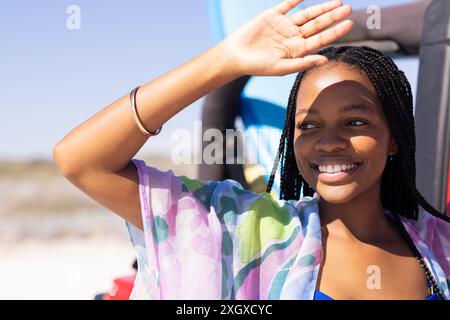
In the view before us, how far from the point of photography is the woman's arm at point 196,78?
113 cm

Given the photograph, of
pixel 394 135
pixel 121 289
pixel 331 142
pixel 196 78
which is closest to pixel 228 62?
pixel 196 78

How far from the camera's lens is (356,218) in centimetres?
143

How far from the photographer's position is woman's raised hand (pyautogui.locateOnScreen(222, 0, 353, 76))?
1.13 metres

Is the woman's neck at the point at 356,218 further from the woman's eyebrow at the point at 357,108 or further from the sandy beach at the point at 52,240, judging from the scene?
the sandy beach at the point at 52,240

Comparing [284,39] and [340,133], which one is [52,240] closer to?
[340,133]

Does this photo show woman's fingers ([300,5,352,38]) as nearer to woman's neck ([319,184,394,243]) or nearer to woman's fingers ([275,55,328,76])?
woman's fingers ([275,55,328,76])

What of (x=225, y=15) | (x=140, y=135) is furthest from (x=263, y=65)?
(x=225, y=15)

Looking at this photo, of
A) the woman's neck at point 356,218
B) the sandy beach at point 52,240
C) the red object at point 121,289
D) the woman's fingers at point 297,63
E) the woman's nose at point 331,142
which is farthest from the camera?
the sandy beach at point 52,240

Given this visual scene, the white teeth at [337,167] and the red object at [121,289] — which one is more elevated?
the white teeth at [337,167]

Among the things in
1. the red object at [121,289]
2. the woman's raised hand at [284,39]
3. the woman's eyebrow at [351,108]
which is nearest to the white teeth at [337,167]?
the woman's eyebrow at [351,108]

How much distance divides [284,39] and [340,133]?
9.6 inches

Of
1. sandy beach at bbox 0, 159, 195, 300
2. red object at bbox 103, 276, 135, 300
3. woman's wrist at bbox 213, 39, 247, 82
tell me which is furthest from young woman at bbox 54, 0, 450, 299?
sandy beach at bbox 0, 159, 195, 300

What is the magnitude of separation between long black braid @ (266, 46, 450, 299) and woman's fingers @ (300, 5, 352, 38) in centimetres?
24
